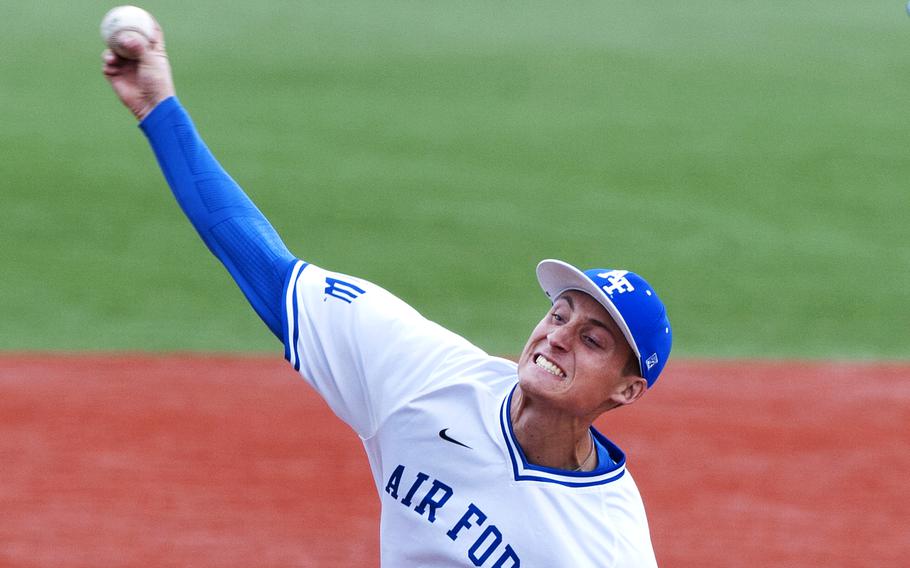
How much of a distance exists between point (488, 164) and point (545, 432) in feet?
35.3

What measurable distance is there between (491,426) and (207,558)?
293cm

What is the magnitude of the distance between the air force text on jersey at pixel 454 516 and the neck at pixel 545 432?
203mm

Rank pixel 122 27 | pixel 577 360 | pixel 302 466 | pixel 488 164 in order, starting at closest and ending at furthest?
pixel 122 27, pixel 577 360, pixel 302 466, pixel 488 164

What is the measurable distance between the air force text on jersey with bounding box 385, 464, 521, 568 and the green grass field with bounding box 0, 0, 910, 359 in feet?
20.0

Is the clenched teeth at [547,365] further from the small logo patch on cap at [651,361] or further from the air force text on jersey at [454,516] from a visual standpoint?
the air force text on jersey at [454,516]

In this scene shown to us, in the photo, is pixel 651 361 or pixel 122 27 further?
pixel 651 361

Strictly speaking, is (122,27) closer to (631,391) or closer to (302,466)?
(631,391)

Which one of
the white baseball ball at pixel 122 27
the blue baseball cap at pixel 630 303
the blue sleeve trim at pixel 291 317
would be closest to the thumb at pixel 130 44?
the white baseball ball at pixel 122 27

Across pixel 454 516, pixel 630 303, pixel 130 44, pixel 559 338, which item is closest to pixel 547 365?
pixel 559 338

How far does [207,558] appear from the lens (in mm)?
5598

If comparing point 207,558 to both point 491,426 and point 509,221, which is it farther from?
point 509,221

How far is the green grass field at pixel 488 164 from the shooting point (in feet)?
→ 33.1

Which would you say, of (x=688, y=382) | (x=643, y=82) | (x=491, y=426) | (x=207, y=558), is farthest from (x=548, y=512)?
(x=643, y=82)

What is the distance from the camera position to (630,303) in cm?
303
